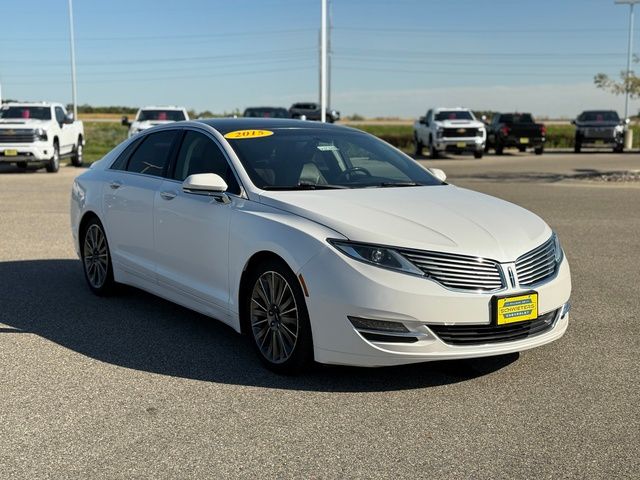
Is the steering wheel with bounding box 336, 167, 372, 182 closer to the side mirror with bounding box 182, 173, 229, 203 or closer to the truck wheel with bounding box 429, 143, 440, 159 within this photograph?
the side mirror with bounding box 182, 173, 229, 203

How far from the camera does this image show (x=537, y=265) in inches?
205

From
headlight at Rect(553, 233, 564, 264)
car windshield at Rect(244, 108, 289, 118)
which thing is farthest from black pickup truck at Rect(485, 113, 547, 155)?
headlight at Rect(553, 233, 564, 264)

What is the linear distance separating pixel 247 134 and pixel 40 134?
64.4 feet

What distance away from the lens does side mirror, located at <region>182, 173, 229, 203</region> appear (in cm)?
572

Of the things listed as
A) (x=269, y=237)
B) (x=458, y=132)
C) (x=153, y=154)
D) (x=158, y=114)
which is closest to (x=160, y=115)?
(x=158, y=114)

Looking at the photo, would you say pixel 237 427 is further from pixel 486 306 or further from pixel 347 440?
pixel 486 306

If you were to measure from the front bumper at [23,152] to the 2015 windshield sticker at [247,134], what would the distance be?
19555 mm

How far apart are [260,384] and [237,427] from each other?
756 mm

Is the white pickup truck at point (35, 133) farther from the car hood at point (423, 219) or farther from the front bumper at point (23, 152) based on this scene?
the car hood at point (423, 219)

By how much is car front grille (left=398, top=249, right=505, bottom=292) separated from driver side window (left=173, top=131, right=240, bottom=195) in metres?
1.60

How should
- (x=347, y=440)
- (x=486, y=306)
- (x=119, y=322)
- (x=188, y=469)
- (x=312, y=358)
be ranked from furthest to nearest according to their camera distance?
(x=119, y=322)
(x=312, y=358)
(x=486, y=306)
(x=347, y=440)
(x=188, y=469)

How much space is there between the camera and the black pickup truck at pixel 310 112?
41.0 m

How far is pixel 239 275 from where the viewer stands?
5570 mm

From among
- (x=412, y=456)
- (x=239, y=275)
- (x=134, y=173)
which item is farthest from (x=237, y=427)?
(x=134, y=173)
